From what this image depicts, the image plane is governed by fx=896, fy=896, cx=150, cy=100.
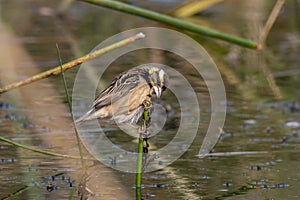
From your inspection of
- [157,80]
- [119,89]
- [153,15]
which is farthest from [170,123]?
[157,80]

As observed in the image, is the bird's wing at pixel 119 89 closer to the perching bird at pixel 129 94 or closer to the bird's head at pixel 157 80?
the perching bird at pixel 129 94

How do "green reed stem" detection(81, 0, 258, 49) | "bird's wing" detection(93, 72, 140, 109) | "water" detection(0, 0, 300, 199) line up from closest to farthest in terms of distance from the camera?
"bird's wing" detection(93, 72, 140, 109) < "water" detection(0, 0, 300, 199) < "green reed stem" detection(81, 0, 258, 49)

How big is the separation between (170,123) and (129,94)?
1.64m

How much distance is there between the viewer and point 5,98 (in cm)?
623

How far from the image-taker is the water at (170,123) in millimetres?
4219

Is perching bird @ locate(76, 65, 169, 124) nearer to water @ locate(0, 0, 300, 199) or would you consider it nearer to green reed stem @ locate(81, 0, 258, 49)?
water @ locate(0, 0, 300, 199)

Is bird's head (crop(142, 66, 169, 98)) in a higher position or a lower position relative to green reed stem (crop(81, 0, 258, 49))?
lower

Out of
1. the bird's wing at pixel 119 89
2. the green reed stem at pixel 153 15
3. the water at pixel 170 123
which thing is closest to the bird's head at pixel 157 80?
the bird's wing at pixel 119 89

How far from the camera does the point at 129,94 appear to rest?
411 cm

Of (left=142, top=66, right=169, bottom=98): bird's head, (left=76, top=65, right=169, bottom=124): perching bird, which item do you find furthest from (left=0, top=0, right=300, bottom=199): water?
(left=142, top=66, right=169, bottom=98): bird's head

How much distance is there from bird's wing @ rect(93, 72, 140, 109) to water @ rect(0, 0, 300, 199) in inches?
15.7

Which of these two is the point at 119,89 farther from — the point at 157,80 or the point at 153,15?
the point at 153,15

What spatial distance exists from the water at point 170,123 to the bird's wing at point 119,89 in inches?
15.7

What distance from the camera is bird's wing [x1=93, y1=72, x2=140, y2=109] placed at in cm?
412
